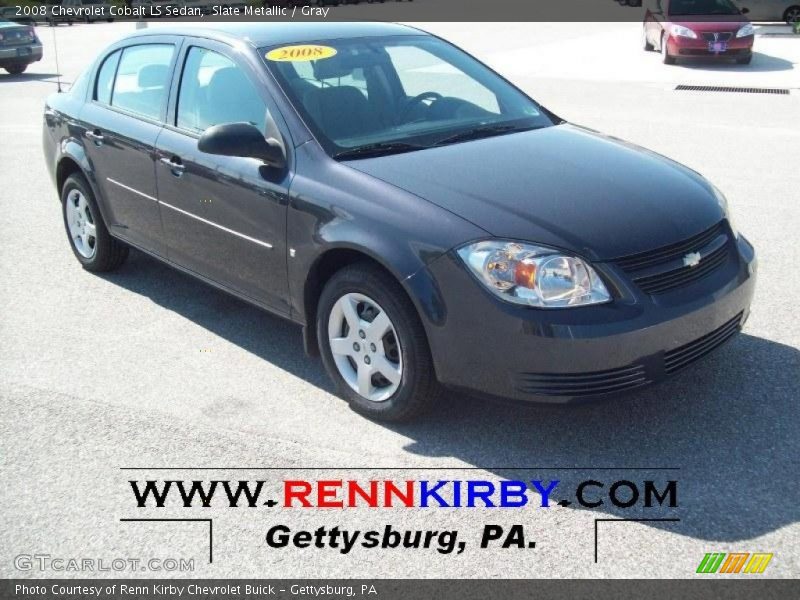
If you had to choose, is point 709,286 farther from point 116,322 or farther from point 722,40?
point 722,40

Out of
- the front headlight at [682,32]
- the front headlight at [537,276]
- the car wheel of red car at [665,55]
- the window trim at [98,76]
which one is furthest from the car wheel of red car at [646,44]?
the front headlight at [537,276]

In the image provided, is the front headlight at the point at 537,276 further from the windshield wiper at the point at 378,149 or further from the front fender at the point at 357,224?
the windshield wiper at the point at 378,149

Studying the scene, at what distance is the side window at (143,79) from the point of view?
5.18m

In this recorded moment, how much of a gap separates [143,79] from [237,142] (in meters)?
1.61

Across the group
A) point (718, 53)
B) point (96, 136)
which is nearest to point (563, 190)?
point (96, 136)

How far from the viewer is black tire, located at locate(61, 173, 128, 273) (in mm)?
6027

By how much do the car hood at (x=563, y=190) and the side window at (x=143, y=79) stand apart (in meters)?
1.66

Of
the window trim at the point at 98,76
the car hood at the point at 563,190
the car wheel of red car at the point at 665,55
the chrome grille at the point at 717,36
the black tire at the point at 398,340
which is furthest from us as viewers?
the car wheel of red car at the point at 665,55

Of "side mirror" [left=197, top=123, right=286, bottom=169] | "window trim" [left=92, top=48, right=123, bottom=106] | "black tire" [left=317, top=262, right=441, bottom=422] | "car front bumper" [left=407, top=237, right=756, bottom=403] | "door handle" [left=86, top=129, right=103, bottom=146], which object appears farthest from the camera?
"window trim" [left=92, top=48, right=123, bottom=106]

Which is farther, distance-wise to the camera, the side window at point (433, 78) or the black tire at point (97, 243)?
the black tire at point (97, 243)

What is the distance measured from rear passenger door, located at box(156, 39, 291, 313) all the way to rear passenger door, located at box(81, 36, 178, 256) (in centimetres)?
15

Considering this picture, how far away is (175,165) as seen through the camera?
16.0ft

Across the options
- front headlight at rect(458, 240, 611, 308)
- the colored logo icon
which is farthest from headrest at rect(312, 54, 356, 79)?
the colored logo icon

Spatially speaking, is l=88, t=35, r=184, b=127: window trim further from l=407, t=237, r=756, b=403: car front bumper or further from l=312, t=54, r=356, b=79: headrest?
l=407, t=237, r=756, b=403: car front bumper
